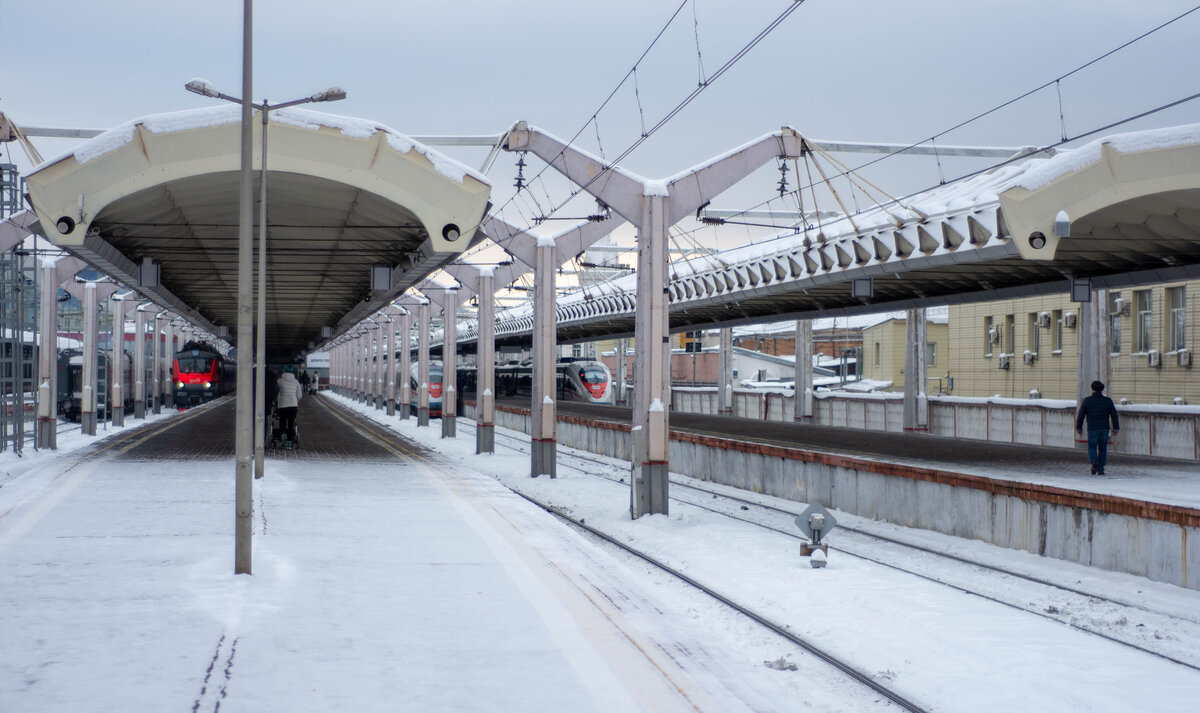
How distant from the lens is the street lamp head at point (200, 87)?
1327 centimetres

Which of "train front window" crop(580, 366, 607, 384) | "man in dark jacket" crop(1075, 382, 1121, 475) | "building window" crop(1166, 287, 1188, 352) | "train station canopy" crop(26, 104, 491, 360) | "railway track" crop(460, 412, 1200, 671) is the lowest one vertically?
"railway track" crop(460, 412, 1200, 671)

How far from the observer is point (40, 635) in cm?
780

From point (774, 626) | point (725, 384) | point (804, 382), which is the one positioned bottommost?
point (774, 626)

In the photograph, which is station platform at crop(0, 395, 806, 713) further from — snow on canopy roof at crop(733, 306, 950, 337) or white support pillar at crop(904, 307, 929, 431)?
snow on canopy roof at crop(733, 306, 950, 337)

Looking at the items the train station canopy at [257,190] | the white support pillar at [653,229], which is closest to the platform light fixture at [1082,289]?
the white support pillar at [653,229]

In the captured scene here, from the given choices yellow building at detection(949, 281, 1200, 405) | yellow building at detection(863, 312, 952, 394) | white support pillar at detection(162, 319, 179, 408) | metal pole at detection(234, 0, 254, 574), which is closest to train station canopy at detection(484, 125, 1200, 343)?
yellow building at detection(949, 281, 1200, 405)

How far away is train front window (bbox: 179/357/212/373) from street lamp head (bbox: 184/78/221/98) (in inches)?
2205

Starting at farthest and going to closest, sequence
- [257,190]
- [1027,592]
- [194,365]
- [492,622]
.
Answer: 1. [194,365]
2. [257,190]
3. [1027,592]
4. [492,622]

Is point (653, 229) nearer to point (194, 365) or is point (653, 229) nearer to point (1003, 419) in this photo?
point (1003, 419)

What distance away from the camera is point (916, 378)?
125ft

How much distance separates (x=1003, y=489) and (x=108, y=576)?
11.0 meters

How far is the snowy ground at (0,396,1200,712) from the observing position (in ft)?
22.9

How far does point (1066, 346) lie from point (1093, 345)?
1472 centimetres

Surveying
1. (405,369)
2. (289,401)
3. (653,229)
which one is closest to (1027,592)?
(653,229)
